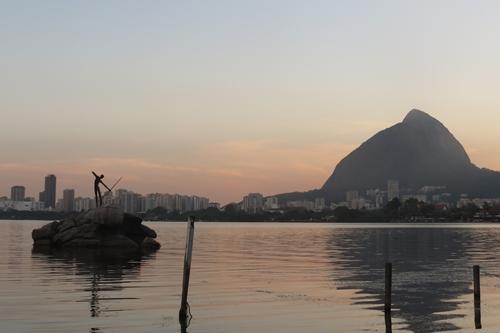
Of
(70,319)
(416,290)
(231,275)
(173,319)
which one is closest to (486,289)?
(416,290)

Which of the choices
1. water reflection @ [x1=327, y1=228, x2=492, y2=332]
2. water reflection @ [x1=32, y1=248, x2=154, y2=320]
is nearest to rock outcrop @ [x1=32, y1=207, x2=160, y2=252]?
water reflection @ [x1=32, y1=248, x2=154, y2=320]

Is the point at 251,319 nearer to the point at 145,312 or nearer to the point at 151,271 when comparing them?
the point at 145,312

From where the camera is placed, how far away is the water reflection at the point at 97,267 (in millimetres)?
28105

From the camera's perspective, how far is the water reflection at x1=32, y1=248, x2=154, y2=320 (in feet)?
92.2

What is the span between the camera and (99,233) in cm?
6575

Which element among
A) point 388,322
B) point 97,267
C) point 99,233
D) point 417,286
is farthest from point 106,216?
point 388,322

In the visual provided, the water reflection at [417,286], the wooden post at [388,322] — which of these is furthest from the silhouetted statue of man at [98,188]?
the wooden post at [388,322]

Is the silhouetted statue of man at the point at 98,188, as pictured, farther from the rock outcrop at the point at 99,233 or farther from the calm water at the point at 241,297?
the calm water at the point at 241,297

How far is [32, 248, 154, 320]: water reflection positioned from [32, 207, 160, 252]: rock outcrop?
7.22ft

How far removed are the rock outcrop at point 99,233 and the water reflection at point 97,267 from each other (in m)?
2.20

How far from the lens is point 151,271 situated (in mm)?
41531

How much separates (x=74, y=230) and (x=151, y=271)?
28.4 m

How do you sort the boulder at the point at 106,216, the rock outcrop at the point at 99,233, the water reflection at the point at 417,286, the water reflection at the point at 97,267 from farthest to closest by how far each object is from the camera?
the rock outcrop at the point at 99,233 → the boulder at the point at 106,216 → the water reflection at the point at 97,267 → the water reflection at the point at 417,286

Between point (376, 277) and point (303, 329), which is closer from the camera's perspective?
point (303, 329)
